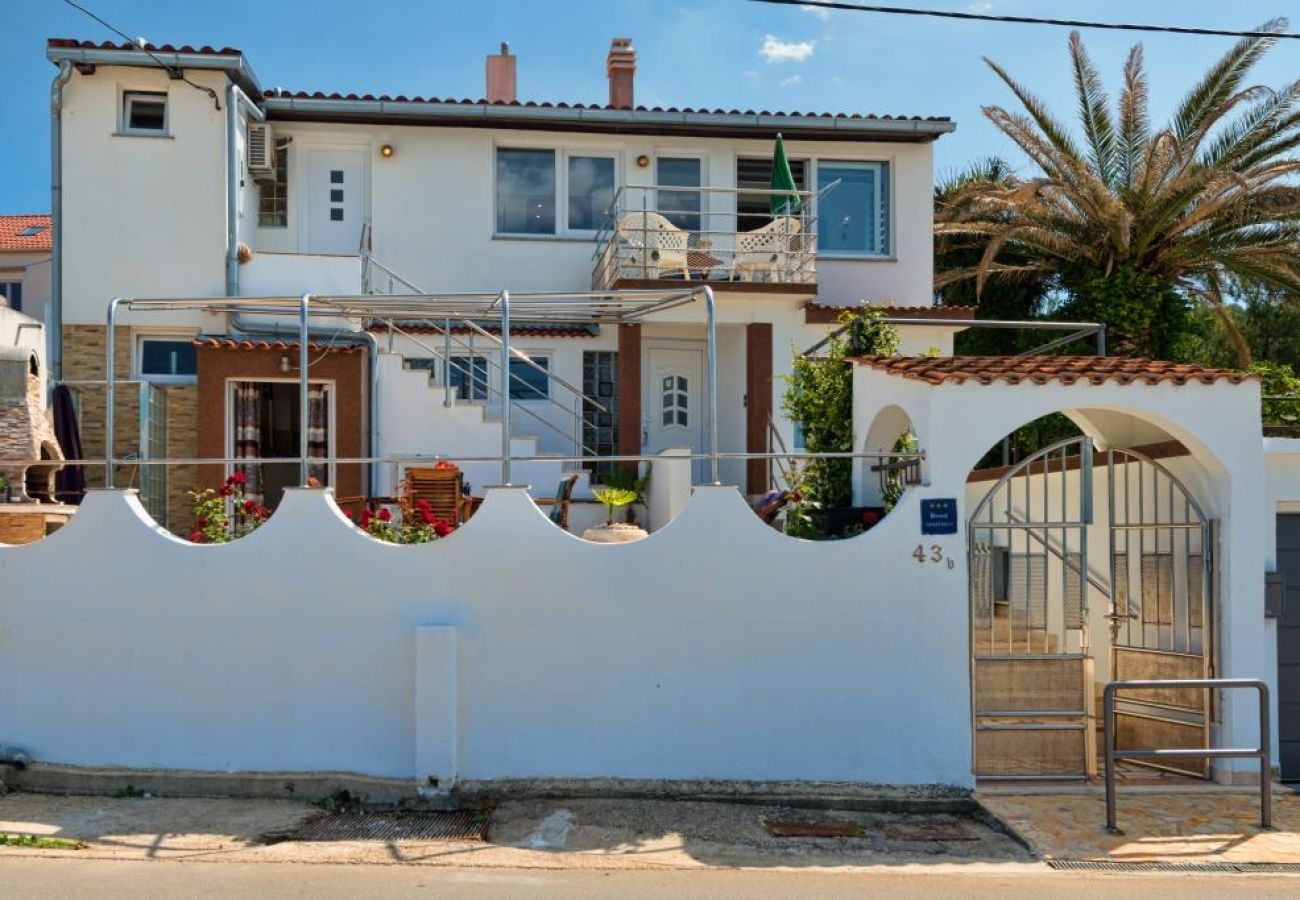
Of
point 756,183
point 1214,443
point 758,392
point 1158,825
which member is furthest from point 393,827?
point 756,183

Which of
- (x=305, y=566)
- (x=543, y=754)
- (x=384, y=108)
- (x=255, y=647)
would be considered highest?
(x=384, y=108)

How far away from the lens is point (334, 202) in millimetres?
16922

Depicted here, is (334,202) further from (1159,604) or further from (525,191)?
(1159,604)

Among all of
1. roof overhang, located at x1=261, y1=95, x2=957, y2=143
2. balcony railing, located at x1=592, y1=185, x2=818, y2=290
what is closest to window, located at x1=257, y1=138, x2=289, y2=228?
roof overhang, located at x1=261, y1=95, x2=957, y2=143

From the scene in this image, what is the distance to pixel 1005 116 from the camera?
18.6 metres

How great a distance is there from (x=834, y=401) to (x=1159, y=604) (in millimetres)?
3543

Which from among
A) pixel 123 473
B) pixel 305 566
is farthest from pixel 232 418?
pixel 305 566

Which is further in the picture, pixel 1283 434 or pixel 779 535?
pixel 1283 434

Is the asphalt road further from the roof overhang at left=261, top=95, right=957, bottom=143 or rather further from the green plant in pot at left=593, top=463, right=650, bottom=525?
the roof overhang at left=261, top=95, right=957, bottom=143

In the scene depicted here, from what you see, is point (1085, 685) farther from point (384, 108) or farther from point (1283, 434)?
point (384, 108)

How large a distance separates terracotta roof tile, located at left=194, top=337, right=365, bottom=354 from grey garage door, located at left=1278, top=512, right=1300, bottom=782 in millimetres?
10323

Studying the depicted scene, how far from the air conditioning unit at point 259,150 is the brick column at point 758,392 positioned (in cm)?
692

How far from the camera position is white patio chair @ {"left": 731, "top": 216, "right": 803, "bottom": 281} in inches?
620

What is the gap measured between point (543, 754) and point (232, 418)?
7379 millimetres
